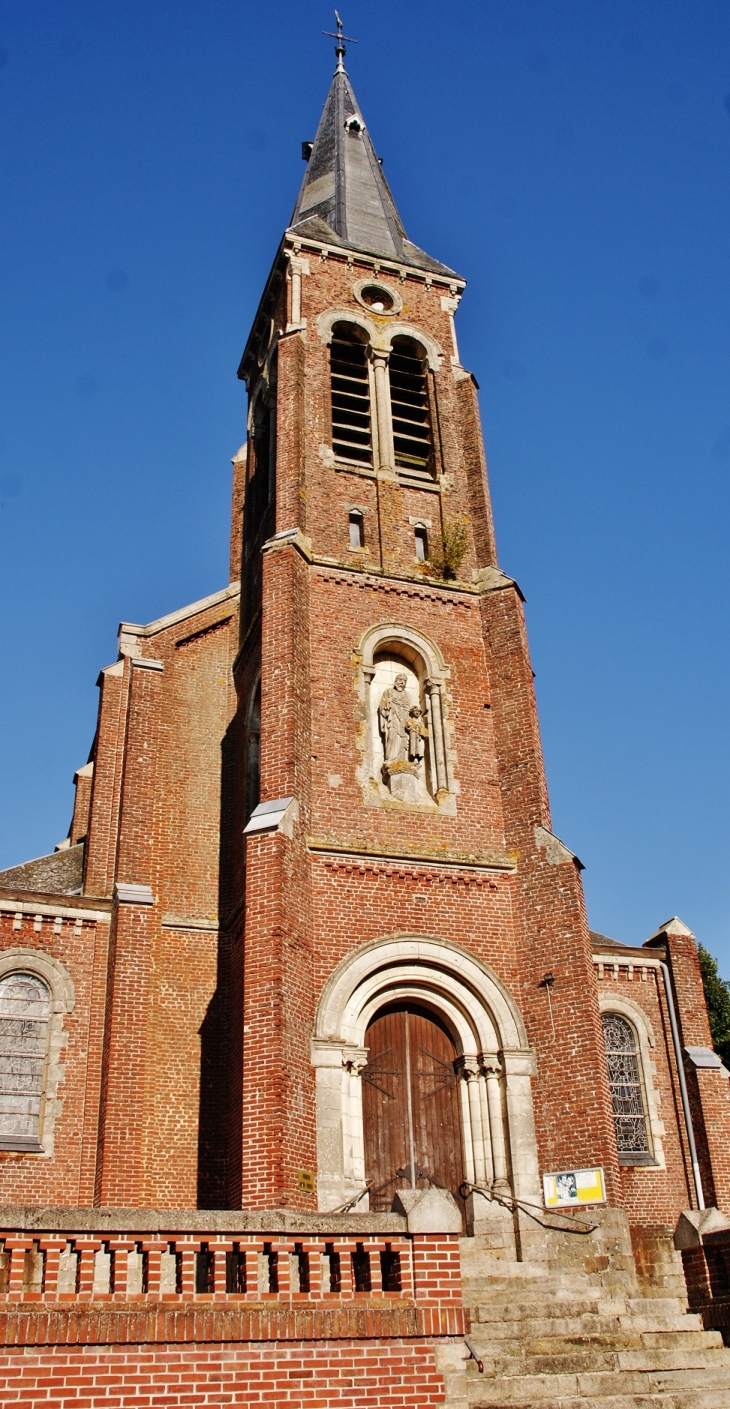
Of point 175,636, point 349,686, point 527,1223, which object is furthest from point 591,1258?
point 175,636

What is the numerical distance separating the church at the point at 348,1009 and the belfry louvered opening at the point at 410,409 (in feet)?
0.29

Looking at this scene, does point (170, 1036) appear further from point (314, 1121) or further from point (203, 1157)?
point (314, 1121)

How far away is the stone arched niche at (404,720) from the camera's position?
17.9 meters

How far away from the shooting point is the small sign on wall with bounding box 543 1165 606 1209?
577 inches

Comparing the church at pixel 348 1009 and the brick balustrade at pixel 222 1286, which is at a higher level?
the church at pixel 348 1009

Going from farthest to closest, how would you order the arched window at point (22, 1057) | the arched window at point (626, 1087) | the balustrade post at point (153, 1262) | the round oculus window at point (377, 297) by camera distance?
the round oculus window at point (377, 297)
the arched window at point (626, 1087)
the arched window at point (22, 1057)
the balustrade post at point (153, 1262)

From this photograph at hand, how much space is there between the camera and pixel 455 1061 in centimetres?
1623

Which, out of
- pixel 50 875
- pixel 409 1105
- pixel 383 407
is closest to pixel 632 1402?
pixel 409 1105

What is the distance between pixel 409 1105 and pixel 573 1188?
7.43ft

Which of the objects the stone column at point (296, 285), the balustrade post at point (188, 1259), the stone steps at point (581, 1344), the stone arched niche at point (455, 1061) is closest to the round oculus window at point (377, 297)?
the stone column at point (296, 285)

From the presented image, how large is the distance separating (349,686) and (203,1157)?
6.80 metres

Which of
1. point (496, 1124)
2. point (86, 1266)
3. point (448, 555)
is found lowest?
point (86, 1266)

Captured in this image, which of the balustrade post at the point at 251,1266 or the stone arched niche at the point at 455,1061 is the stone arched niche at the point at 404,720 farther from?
the balustrade post at the point at 251,1266

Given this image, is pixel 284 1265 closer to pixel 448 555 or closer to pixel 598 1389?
pixel 598 1389
